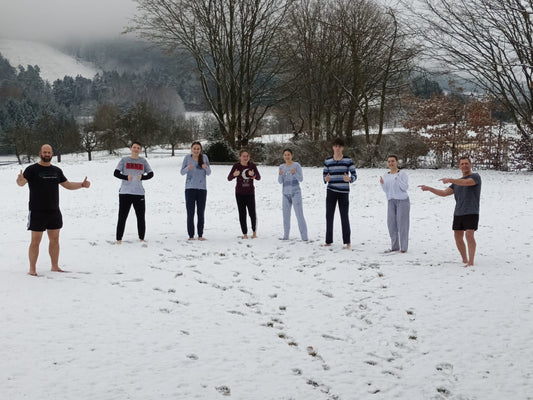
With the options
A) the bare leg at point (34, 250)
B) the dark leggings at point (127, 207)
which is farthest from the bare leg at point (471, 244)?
the bare leg at point (34, 250)

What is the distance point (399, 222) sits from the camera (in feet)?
25.5

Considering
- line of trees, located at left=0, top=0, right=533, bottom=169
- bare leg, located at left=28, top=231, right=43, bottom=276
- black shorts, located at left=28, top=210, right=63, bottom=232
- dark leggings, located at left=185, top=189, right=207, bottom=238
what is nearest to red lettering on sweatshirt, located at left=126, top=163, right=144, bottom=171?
dark leggings, located at left=185, top=189, right=207, bottom=238

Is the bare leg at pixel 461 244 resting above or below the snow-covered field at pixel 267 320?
above

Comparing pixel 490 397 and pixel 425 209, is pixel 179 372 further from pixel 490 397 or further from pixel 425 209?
pixel 425 209

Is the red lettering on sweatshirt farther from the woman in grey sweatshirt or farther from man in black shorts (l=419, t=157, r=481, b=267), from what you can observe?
man in black shorts (l=419, t=157, r=481, b=267)

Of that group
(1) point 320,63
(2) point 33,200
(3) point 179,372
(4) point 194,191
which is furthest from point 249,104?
(3) point 179,372

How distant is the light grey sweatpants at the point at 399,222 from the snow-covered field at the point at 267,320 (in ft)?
1.23

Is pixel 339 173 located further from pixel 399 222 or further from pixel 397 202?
pixel 399 222

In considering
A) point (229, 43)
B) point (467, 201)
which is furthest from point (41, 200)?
point (229, 43)

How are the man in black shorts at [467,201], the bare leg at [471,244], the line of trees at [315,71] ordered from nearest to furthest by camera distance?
1. the man in black shorts at [467,201]
2. the bare leg at [471,244]
3. the line of trees at [315,71]

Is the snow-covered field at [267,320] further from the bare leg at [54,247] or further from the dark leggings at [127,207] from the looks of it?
the dark leggings at [127,207]

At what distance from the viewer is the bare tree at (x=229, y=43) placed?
26.6 meters

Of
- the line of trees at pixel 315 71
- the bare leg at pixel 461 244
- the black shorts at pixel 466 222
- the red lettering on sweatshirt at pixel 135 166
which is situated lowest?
the bare leg at pixel 461 244

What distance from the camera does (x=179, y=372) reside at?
364cm
